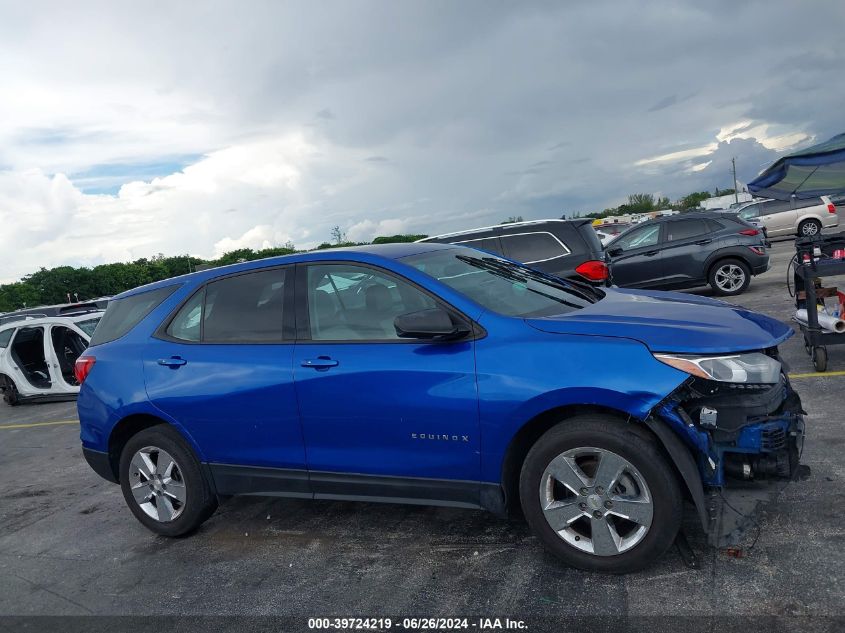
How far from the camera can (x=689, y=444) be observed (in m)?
3.16

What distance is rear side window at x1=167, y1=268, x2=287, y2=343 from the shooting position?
165 inches

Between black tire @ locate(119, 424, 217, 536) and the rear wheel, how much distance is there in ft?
34.5

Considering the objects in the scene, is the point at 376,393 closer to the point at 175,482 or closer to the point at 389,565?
the point at 389,565

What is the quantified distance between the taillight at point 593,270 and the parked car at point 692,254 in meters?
2.28

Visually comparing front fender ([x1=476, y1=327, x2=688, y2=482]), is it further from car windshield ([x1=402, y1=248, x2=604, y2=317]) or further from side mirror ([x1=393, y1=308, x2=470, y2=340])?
car windshield ([x1=402, y1=248, x2=604, y2=317])

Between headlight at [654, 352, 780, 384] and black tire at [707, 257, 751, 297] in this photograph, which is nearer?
headlight at [654, 352, 780, 384]

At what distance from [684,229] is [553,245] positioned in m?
4.16

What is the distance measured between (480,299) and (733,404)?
54.9 inches

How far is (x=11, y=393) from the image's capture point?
460 inches

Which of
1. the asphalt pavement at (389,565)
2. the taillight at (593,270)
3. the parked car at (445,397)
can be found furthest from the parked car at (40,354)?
the taillight at (593,270)

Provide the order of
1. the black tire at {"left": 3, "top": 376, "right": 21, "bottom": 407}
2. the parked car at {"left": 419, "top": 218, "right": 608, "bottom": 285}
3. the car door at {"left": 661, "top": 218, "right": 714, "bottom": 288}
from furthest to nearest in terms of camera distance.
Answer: the car door at {"left": 661, "top": 218, "right": 714, "bottom": 288}
the black tire at {"left": 3, "top": 376, "right": 21, "bottom": 407}
the parked car at {"left": 419, "top": 218, "right": 608, "bottom": 285}

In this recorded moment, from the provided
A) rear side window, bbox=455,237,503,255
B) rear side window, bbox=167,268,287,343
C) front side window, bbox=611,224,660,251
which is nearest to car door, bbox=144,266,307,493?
rear side window, bbox=167,268,287,343

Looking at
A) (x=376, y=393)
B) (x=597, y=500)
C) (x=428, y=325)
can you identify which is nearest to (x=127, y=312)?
(x=376, y=393)

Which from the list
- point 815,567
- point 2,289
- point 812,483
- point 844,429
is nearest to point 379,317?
point 815,567
